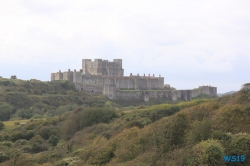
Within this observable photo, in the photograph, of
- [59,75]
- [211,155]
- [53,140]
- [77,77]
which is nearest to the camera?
[211,155]

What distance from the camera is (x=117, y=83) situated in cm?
6844

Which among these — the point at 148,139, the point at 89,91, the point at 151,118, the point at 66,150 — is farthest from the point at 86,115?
the point at 89,91

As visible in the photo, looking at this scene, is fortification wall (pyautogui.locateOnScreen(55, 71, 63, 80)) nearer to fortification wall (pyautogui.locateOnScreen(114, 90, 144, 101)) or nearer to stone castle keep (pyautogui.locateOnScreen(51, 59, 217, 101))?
stone castle keep (pyautogui.locateOnScreen(51, 59, 217, 101))

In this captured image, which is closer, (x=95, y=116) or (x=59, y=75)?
(x=95, y=116)

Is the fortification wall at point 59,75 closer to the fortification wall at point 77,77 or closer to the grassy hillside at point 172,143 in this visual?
the fortification wall at point 77,77

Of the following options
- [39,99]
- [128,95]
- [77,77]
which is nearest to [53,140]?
[39,99]

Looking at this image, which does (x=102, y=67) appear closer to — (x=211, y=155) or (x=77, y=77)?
(x=77, y=77)

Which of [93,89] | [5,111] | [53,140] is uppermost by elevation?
[93,89]

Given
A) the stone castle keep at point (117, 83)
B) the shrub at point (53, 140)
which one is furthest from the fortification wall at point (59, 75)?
the shrub at point (53, 140)

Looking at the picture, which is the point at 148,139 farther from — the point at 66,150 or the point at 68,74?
the point at 68,74

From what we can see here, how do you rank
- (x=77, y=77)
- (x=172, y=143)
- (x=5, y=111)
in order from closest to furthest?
(x=172, y=143) → (x=5, y=111) → (x=77, y=77)

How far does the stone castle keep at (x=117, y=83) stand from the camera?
66375 mm

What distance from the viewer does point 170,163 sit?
14.3 m

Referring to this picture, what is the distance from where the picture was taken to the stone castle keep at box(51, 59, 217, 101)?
218 ft
